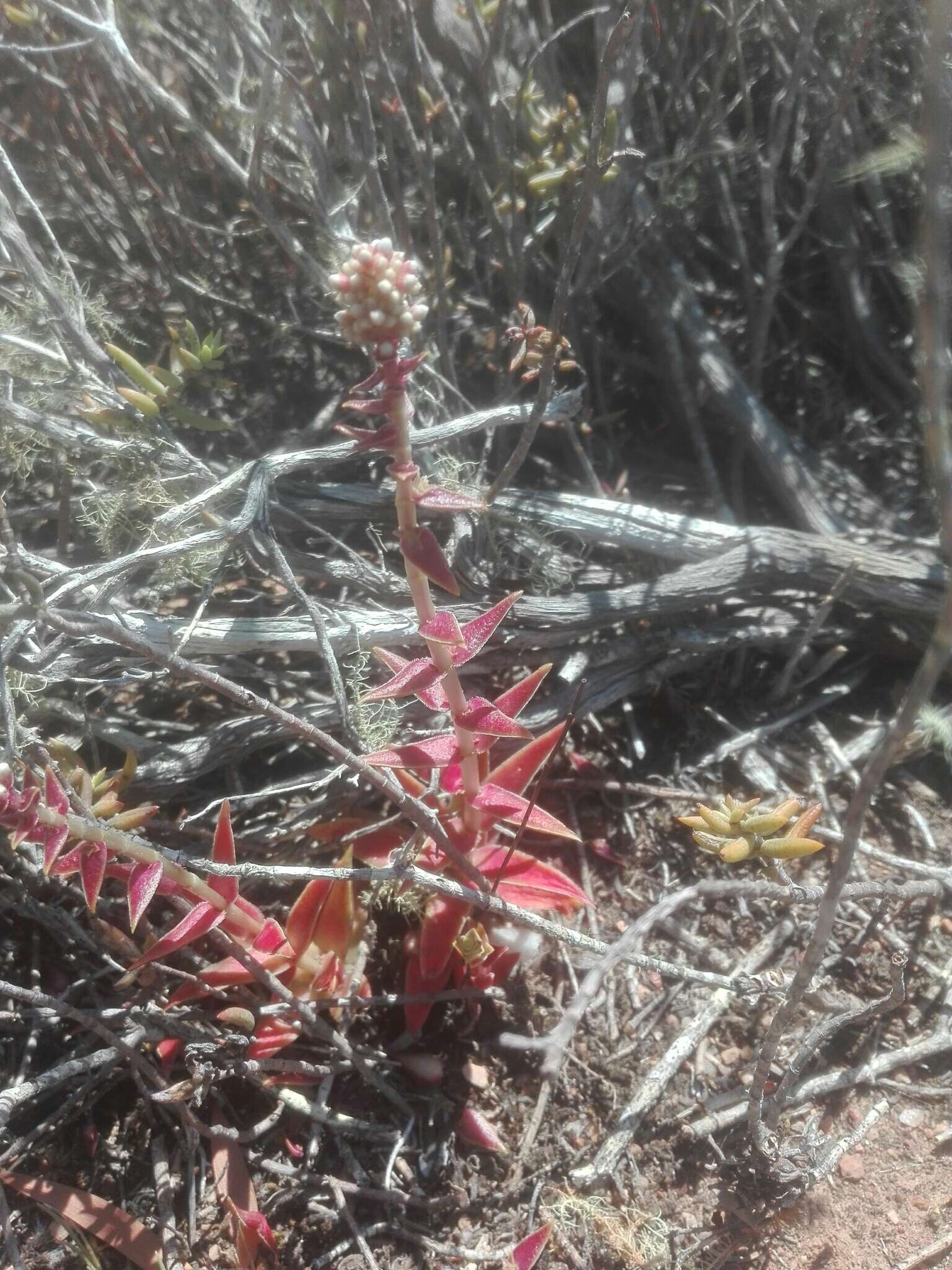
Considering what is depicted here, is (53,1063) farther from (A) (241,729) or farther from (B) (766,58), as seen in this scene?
(B) (766,58)

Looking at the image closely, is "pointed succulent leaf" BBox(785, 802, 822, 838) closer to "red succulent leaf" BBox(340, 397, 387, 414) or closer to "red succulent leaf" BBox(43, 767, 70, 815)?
"red succulent leaf" BBox(340, 397, 387, 414)

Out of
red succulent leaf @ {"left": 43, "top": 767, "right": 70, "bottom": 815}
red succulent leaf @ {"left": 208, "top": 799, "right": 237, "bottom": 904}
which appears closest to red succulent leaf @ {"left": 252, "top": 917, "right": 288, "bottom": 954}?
red succulent leaf @ {"left": 208, "top": 799, "right": 237, "bottom": 904}

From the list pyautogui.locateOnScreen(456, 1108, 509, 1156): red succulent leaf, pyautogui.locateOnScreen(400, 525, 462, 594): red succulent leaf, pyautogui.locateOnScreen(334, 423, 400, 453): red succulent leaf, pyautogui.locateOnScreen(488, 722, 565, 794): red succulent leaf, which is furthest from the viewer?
pyautogui.locateOnScreen(488, 722, 565, 794): red succulent leaf

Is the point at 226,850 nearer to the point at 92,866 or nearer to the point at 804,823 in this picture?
the point at 92,866

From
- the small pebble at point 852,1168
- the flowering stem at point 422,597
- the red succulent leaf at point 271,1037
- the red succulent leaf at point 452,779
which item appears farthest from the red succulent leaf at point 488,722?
the small pebble at point 852,1168

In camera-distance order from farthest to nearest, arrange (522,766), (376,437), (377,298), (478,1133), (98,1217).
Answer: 1. (522,766)
2. (478,1133)
3. (98,1217)
4. (376,437)
5. (377,298)

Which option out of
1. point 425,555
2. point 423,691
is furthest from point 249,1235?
point 425,555

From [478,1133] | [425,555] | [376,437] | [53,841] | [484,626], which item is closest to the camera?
[376,437]
